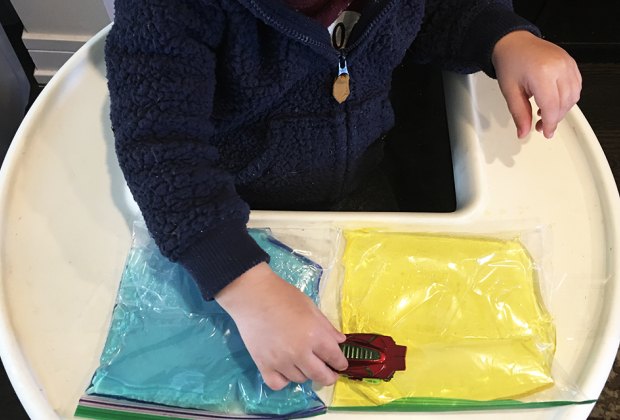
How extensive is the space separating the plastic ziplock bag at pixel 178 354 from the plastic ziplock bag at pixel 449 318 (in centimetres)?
4

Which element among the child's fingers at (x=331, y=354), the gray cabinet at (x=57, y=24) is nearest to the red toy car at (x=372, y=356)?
the child's fingers at (x=331, y=354)

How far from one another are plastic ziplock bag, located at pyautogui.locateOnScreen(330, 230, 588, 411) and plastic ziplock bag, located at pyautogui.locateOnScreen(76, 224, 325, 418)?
0.04 meters

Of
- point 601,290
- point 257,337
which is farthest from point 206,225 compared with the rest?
point 601,290

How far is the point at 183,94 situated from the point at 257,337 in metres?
0.17

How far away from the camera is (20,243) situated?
0.50 m

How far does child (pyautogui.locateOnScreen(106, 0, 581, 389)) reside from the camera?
1.39 ft

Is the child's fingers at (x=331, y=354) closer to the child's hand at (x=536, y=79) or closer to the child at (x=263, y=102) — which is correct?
the child at (x=263, y=102)

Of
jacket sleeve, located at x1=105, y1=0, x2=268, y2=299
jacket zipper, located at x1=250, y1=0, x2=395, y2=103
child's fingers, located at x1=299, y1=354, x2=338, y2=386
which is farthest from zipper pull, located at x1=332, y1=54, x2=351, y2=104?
child's fingers, located at x1=299, y1=354, x2=338, y2=386

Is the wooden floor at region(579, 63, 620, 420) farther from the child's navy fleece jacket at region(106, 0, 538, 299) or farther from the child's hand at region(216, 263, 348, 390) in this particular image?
the child's hand at region(216, 263, 348, 390)

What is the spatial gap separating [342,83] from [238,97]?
0.27 feet

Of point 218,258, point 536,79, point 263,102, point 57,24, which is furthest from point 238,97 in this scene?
point 57,24

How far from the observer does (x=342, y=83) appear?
504mm

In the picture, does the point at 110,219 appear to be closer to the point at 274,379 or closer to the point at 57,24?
the point at 274,379

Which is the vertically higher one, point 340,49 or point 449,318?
point 340,49
